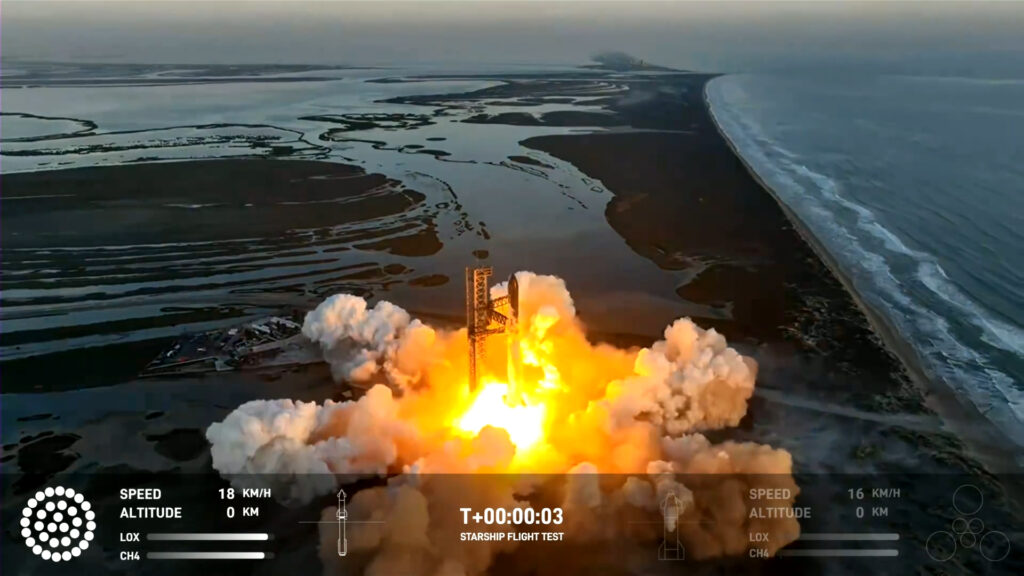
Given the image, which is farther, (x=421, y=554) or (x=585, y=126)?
(x=585, y=126)

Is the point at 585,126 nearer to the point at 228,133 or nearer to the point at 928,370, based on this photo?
the point at 228,133

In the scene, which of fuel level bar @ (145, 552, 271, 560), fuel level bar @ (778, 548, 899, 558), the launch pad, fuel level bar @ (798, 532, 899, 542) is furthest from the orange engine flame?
fuel level bar @ (798, 532, 899, 542)

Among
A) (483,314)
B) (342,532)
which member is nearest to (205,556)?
(342,532)

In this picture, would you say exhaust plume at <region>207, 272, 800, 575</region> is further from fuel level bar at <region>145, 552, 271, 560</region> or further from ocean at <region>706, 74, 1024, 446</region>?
ocean at <region>706, 74, 1024, 446</region>

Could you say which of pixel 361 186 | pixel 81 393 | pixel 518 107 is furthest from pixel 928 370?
pixel 518 107

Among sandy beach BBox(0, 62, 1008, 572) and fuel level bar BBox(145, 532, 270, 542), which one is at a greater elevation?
sandy beach BBox(0, 62, 1008, 572)

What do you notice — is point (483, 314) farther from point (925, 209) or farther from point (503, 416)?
point (925, 209)

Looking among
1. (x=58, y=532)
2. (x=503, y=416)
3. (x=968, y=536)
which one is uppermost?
(x=503, y=416)
